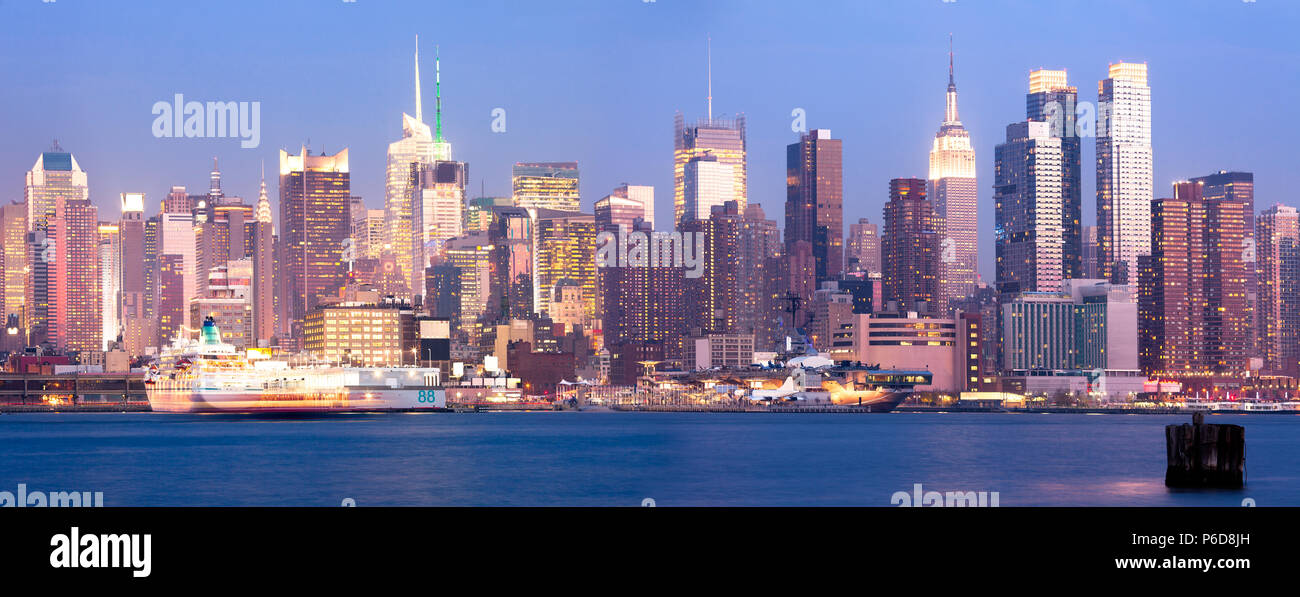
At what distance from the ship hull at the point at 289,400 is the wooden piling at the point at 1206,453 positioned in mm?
113253

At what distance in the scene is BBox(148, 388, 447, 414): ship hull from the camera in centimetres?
13962

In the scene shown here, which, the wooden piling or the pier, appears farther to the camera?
the pier

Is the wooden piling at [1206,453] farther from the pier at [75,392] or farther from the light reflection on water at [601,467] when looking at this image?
the pier at [75,392]

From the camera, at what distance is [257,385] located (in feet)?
462

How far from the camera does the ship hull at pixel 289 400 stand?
140 meters

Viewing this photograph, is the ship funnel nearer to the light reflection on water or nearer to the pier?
the light reflection on water

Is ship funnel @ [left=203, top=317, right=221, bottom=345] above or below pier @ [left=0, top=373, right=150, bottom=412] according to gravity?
above

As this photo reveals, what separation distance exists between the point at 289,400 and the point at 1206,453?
115472mm

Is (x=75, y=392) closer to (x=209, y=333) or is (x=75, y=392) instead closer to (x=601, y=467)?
(x=209, y=333)

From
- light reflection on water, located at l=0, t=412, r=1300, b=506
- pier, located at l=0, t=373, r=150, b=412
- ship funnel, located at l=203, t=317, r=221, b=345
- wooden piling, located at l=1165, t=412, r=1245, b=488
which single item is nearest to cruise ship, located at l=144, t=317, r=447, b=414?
ship funnel, located at l=203, t=317, r=221, b=345

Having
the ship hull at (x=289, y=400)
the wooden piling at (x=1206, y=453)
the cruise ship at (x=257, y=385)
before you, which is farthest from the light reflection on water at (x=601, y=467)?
the cruise ship at (x=257, y=385)

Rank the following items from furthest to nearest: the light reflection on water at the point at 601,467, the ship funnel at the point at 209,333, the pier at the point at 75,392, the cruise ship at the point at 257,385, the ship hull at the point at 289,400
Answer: the pier at the point at 75,392
the ship funnel at the point at 209,333
the cruise ship at the point at 257,385
the ship hull at the point at 289,400
the light reflection on water at the point at 601,467
